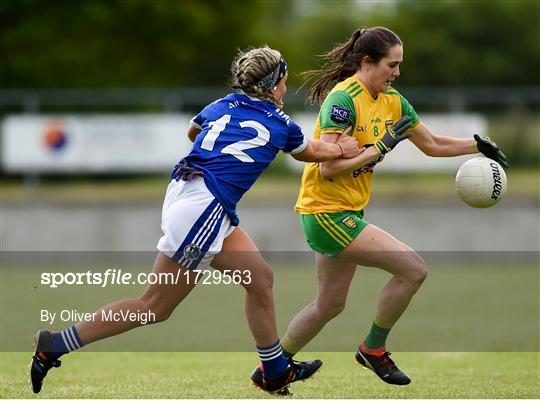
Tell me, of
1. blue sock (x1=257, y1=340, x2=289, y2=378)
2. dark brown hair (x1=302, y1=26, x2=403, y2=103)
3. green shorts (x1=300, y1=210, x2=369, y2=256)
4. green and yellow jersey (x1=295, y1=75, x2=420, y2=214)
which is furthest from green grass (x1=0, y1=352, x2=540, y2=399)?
dark brown hair (x1=302, y1=26, x2=403, y2=103)

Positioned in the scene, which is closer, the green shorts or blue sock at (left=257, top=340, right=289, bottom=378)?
blue sock at (left=257, top=340, right=289, bottom=378)

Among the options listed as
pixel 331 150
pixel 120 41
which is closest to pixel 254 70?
pixel 331 150

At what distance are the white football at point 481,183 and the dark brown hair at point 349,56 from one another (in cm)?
101

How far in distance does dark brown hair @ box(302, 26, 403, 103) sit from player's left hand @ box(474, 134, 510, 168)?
93cm

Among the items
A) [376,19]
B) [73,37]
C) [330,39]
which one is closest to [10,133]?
[73,37]

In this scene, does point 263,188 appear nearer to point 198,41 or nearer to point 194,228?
point 194,228

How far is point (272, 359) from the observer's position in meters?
7.16

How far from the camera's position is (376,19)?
49.4m

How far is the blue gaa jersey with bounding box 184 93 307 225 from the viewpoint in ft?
22.5

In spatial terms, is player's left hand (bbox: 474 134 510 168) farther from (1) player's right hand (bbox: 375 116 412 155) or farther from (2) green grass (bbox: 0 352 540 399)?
(2) green grass (bbox: 0 352 540 399)

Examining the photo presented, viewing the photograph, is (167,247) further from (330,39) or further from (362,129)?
(330,39)

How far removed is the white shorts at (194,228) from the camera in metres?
6.73

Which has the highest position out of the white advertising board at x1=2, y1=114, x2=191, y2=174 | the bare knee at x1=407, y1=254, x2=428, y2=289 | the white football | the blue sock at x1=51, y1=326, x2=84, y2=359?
the white football

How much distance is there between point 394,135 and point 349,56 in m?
0.76
